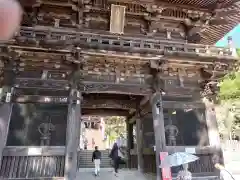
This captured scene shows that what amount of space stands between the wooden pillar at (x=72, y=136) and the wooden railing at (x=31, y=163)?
0.76 ft

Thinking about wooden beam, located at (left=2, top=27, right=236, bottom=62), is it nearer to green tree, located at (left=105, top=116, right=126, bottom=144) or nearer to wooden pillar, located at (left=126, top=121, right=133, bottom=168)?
wooden pillar, located at (left=126, top=121, right=133, bottom=168)

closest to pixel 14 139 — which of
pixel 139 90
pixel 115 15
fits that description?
pixel 139 90

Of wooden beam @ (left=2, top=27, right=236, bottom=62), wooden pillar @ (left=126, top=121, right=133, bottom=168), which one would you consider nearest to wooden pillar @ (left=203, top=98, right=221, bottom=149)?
wooden beam @ (left=2, top=27, right=236, bottom=62)

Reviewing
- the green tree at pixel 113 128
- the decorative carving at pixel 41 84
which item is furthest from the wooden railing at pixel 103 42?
the green tree at pixel 113 128

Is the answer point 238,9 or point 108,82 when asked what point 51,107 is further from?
point 238,9

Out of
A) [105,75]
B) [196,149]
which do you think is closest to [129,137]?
[196,149]

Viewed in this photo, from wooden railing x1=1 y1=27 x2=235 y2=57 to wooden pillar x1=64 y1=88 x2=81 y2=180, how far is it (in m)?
1.82

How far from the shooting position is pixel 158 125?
7898 mm

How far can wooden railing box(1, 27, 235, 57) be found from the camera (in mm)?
7098

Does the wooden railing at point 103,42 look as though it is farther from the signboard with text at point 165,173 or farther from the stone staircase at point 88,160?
the stone staircase at point 88,160

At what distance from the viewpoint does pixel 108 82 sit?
804cm

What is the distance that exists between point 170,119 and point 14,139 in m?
5.90

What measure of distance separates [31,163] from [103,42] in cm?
489

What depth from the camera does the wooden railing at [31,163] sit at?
6566 millimetres
